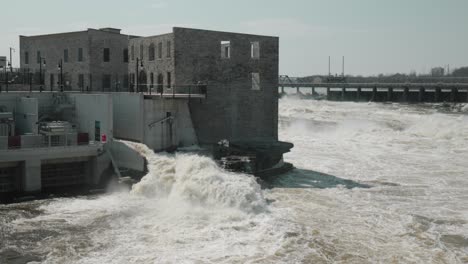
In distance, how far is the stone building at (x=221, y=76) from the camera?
29094 millimetres

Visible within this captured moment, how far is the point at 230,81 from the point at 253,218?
490 inches

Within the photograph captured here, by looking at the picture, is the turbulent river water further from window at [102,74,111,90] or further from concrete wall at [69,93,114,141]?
window at [102,74,111,90]

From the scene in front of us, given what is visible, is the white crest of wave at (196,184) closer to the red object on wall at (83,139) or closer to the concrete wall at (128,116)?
the concrete wall at (128,116)

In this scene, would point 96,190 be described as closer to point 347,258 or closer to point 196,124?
point 196,124

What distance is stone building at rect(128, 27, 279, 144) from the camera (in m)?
29.1

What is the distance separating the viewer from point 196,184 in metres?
22.2

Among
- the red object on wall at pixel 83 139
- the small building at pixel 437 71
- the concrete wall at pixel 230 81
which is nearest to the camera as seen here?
the red object on wall at pixel 83 139

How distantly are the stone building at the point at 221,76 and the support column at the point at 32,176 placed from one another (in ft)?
26.6

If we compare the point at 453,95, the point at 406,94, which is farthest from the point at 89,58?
the point at 406,94

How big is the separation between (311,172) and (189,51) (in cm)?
964

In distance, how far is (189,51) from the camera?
29.0 m

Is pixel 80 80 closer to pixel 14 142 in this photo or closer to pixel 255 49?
pixel 255 49

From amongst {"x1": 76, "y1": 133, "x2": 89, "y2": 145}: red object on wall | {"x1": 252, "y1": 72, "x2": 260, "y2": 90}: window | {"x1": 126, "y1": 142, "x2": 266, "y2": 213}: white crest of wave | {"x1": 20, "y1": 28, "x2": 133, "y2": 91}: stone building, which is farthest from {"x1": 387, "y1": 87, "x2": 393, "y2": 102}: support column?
{"x1": 76, "y1": 133, "x2": 89, "y2": 145}: red object on wall

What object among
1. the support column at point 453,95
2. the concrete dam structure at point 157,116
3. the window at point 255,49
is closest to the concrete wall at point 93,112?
the concrete dam structure at point 157,116
